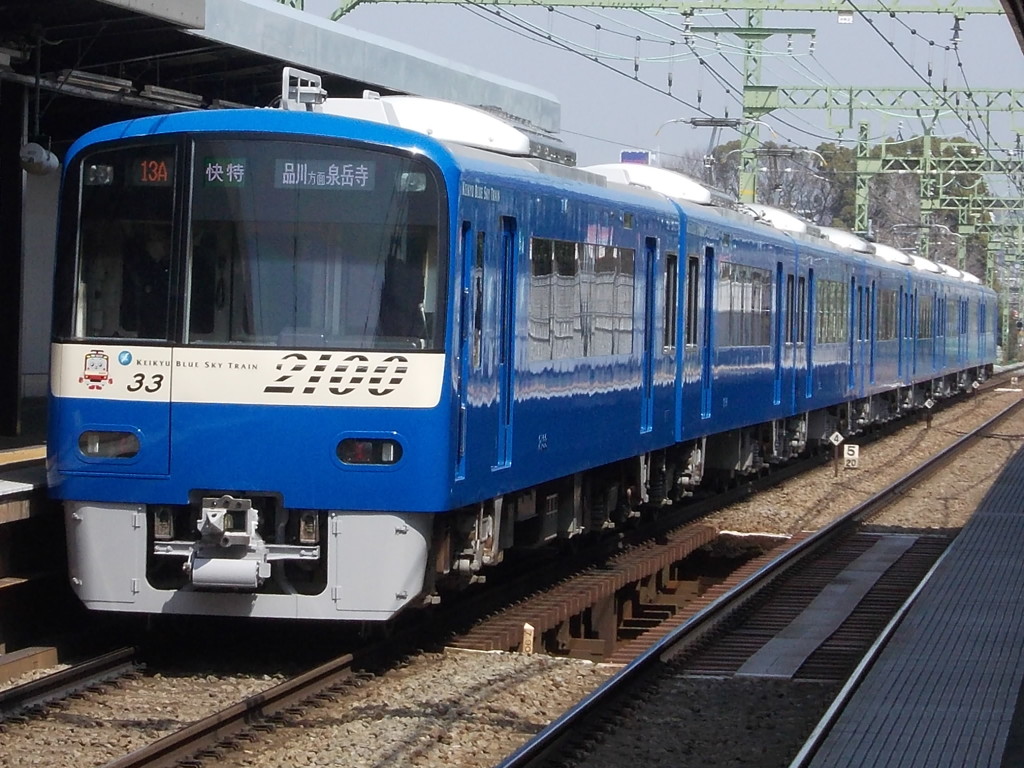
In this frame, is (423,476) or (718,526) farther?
(718,526)

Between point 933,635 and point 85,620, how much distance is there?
194 inches

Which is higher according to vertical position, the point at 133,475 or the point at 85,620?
the point at 133,475

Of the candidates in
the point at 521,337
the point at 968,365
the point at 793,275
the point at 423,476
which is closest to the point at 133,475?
the point at 423,476

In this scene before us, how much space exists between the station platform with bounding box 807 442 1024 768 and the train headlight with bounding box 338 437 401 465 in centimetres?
246

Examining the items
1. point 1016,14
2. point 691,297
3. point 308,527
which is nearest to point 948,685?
point 308,527

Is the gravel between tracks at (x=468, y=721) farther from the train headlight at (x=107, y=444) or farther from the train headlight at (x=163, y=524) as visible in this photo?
the train headlight at (x=107, y=444)

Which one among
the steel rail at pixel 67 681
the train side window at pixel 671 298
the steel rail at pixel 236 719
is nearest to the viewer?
the steel rail at pixel 236 719

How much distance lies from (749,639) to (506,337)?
248 centimetres

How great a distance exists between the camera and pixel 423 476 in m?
8.51

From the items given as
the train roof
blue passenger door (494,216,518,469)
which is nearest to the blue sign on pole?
the train roof

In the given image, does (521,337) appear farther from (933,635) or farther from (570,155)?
(933,635)

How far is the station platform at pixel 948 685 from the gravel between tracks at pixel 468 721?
39 centimetres

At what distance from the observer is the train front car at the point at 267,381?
8.52m

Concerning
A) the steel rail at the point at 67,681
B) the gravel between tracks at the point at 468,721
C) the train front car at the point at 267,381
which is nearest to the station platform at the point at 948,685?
the gravel between tracks at the point at 468,721
